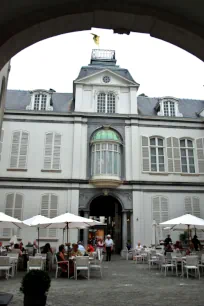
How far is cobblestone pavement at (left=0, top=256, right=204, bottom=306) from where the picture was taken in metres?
6.38

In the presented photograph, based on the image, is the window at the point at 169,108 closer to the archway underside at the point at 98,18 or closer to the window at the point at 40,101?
the window at the point at 40,101

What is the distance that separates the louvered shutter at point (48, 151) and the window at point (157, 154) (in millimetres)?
6890

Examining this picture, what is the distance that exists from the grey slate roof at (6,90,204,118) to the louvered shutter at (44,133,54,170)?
2.12 m

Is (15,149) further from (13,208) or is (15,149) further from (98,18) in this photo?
(98,18)

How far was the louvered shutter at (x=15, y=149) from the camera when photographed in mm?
18969

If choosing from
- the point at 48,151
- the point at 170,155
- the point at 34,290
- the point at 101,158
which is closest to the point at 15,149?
the point at 48,151

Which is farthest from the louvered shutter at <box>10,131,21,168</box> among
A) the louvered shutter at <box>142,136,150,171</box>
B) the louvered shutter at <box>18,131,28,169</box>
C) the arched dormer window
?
the louvered shutter at <box>142,136,150,171</box>

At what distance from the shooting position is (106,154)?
19078 millimetres

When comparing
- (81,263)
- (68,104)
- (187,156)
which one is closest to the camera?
(81,263)

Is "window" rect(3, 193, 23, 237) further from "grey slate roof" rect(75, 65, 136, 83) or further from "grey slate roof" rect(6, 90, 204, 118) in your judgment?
"grey slate roof" rect(75, 65, 136, 83)

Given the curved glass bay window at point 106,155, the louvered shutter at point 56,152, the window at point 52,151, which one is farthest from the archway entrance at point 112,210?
the window at point 52,151

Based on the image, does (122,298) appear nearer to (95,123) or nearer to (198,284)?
(198,284)

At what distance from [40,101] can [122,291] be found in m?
16.0

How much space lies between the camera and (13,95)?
2277cm
